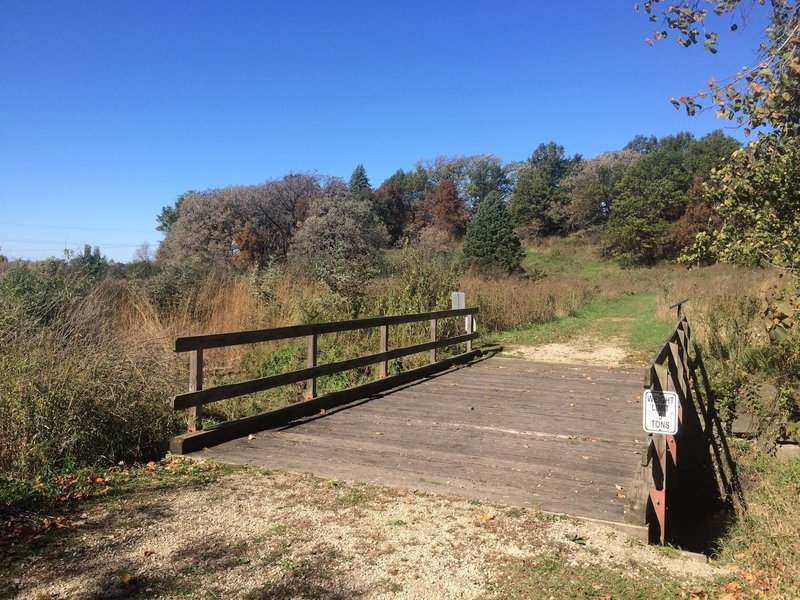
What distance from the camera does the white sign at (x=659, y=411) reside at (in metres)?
4.36

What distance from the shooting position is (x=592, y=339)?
56.5ft

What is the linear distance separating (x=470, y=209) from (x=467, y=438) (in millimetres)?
73589

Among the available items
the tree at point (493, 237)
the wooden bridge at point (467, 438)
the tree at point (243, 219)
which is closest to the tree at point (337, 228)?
the tree at point (243, 219)

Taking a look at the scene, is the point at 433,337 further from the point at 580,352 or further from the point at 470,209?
the point at 470,209

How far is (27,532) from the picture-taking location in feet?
12.3

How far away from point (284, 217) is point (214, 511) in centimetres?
4794

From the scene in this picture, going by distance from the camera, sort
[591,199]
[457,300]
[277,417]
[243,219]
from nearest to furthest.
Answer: [277,417] → [457,300] → [243,219] → [591,199]

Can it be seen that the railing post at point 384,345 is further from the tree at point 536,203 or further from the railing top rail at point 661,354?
the tree at point 536,203

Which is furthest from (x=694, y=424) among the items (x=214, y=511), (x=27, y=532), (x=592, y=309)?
(x=592, y=309)

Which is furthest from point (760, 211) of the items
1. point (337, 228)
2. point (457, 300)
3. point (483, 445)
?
point (337, 228)

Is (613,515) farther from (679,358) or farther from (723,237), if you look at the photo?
(723,237)

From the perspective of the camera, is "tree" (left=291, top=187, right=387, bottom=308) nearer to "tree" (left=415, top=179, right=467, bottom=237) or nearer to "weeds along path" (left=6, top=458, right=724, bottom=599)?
"weeds along path" (left=6, top=458, right=724, bottom=599)

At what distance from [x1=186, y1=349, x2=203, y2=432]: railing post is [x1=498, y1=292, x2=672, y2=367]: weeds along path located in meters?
9.38

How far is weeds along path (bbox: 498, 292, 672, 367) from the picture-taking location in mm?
14086
